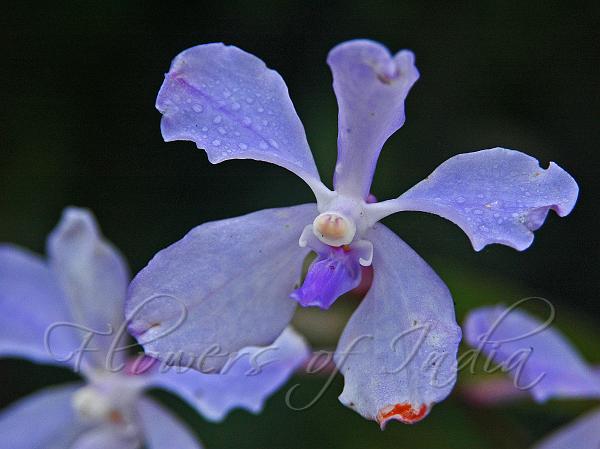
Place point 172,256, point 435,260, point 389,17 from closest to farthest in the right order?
point 172,256, point 435,260, point 389,17

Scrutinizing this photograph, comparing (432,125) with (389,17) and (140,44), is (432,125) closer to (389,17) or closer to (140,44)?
(389,17)

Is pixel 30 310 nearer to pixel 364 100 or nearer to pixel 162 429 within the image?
pixel 162 429

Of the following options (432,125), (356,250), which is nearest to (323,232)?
(356,250)

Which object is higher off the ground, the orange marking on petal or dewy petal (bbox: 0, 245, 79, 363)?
the orange marking on petal

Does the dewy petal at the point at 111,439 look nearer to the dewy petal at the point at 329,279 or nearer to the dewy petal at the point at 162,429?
the dewy petal at the point at 162,429

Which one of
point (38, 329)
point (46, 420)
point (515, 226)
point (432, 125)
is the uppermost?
point (515, 226)

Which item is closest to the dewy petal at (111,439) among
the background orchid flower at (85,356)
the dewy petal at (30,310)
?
the background orchid flower at (85,356)

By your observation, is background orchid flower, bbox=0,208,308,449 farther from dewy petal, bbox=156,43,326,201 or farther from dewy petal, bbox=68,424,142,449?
dewy petal, bbox=156,43,326,201

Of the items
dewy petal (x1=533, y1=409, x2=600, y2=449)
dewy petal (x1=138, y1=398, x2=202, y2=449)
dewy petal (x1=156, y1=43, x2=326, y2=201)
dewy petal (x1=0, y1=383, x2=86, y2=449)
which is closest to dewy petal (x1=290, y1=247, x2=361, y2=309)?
dewy petal (x1=156, y1=43, x2=326, y2=201)
